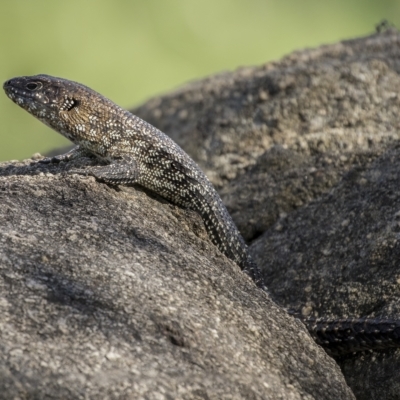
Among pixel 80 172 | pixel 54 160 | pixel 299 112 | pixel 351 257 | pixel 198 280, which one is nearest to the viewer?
pixel 198 280

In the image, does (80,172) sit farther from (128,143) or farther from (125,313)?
(125,313)

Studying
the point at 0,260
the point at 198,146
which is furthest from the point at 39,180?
the point at 198,146

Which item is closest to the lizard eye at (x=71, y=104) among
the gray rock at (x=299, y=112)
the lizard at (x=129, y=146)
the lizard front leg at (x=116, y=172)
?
the lizard at (x=129, y=146)

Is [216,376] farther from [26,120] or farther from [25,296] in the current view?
[26,120]

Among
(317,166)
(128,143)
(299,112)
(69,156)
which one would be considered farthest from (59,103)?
(299,112)

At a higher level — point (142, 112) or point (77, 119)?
point (142, 112)

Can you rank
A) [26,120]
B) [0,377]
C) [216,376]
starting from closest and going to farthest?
[0,377] → [216,376] → [26,120]

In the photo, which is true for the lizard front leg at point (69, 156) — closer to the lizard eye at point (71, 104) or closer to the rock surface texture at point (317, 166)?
the lizard eye at point (71, 104)
